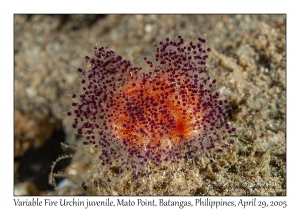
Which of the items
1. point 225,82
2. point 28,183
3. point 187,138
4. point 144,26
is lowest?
point 28,183

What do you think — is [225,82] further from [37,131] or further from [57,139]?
[37,131]

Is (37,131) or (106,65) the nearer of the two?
(106,65)

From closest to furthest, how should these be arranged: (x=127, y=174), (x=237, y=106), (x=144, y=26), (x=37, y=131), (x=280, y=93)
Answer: (x=127, y=174)
(x=237, y=106)
(x=280, y=93)
(x=37, y=131)
(x=144, y=26)

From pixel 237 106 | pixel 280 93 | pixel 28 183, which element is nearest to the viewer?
pixel 237 106
